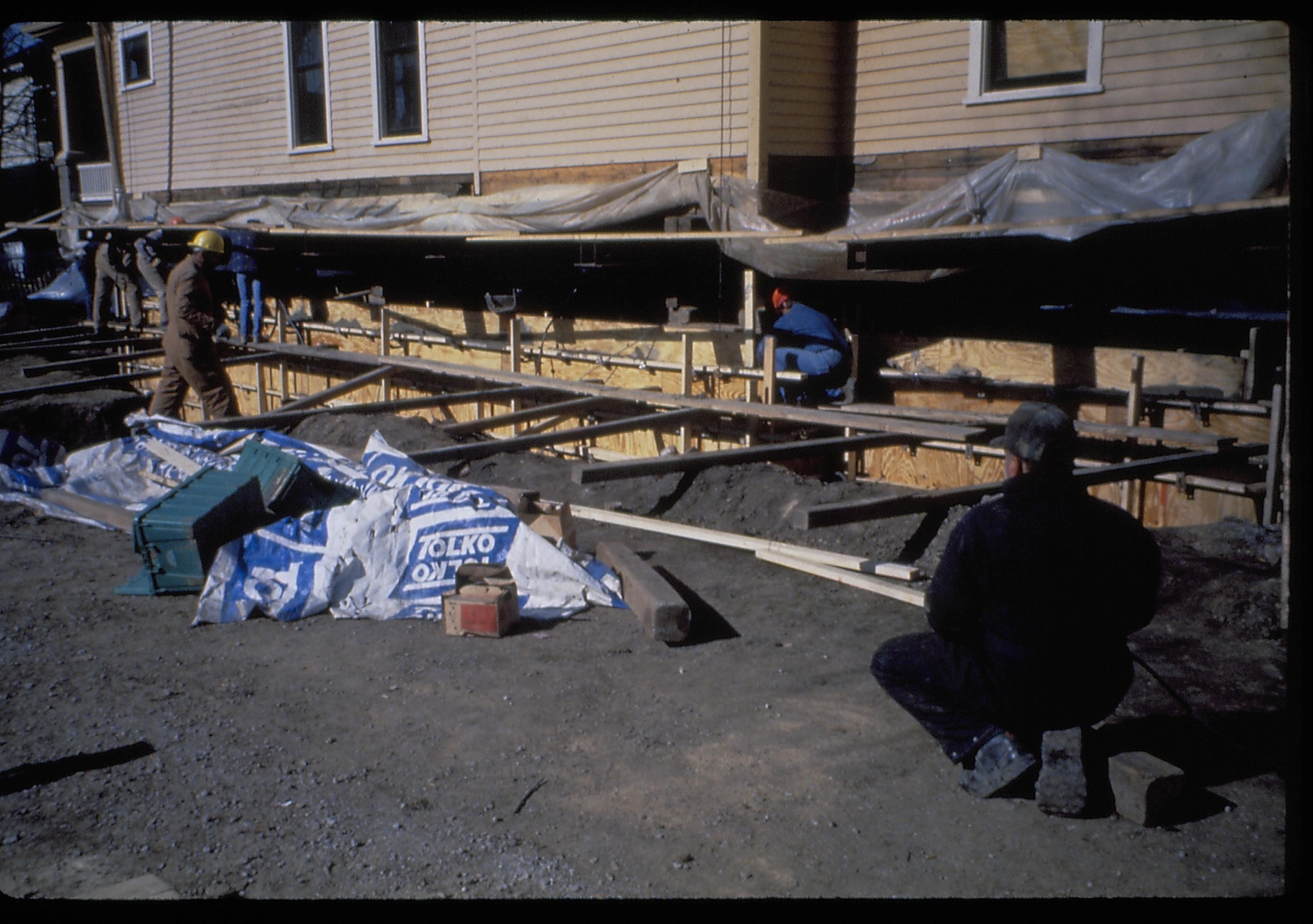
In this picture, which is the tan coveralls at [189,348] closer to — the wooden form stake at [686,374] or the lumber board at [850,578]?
the wooden form stake at [686,374]

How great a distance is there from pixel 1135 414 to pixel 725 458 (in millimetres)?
3629

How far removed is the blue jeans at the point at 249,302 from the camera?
15492 mm

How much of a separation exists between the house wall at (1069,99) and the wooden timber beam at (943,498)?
3.18 m

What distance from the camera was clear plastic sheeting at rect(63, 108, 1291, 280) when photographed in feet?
22.8

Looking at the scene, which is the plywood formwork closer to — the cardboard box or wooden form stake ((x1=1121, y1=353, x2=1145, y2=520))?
wooden form stake ((x1=1121, y1=353, x2=1145, y2=520))

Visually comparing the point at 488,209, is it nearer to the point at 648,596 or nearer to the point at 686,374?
the point at 686,374

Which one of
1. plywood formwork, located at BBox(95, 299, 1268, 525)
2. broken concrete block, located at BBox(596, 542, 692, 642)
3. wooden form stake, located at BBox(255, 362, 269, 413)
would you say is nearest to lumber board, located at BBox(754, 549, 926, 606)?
broken concrete block, located at BBox(596, 542, 692, 642)

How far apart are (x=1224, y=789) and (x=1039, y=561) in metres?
1.31

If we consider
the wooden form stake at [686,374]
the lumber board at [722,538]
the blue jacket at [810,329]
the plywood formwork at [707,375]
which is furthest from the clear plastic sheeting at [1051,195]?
the lumber board at [722,538]

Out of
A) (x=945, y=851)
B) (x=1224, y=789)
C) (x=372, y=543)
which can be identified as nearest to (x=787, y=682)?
(x=945, y=851)

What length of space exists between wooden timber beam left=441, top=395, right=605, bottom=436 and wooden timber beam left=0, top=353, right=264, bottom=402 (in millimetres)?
3220

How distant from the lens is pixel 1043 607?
3523 millimetres

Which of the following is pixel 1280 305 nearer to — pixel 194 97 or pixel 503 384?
pixel 503 384

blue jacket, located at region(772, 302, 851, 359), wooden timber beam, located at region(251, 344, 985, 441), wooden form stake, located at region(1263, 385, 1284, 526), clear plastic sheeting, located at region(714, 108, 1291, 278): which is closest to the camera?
clear plastic sheeting, located at region(714, 108, 1291, 278)
